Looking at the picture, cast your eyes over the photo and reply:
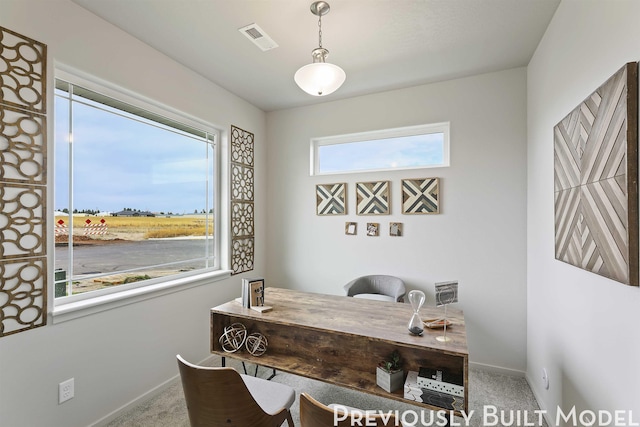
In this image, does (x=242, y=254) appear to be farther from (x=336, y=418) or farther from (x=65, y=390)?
(x=336, y=418)

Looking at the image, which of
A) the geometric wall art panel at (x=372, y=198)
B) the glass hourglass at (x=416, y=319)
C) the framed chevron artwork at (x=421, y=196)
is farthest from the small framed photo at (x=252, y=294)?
the framed chevron artwork at (x=421, y=196)

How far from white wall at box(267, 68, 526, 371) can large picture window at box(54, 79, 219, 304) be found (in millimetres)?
1343

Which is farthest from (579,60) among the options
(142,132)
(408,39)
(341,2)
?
(142,132)

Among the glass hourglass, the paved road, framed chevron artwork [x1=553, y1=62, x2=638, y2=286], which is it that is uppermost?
framed chevron artwork [x1=553, y1=62, x2=638, y2=286]

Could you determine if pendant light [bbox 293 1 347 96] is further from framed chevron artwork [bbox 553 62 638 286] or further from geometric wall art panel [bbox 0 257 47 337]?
geometric wall art panel [bbox 0 257 47 337]

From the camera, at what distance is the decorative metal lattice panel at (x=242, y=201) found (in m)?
3.29

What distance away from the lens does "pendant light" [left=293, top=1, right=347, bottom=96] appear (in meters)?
1.74

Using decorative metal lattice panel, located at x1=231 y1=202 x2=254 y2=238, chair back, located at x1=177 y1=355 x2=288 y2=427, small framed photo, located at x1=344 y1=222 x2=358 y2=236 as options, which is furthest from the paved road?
small framed photo, located at x1=344 y1=222 x2=358 y2=236

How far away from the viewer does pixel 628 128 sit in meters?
1.14

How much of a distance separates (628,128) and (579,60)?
73cm

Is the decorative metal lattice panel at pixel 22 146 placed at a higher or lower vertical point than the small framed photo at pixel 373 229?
higher

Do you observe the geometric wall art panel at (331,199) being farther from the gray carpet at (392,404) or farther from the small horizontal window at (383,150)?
the gray carpet at (392,404)

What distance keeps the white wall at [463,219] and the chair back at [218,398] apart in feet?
7.13

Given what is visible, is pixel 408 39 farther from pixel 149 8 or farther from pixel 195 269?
pixel 195 269
